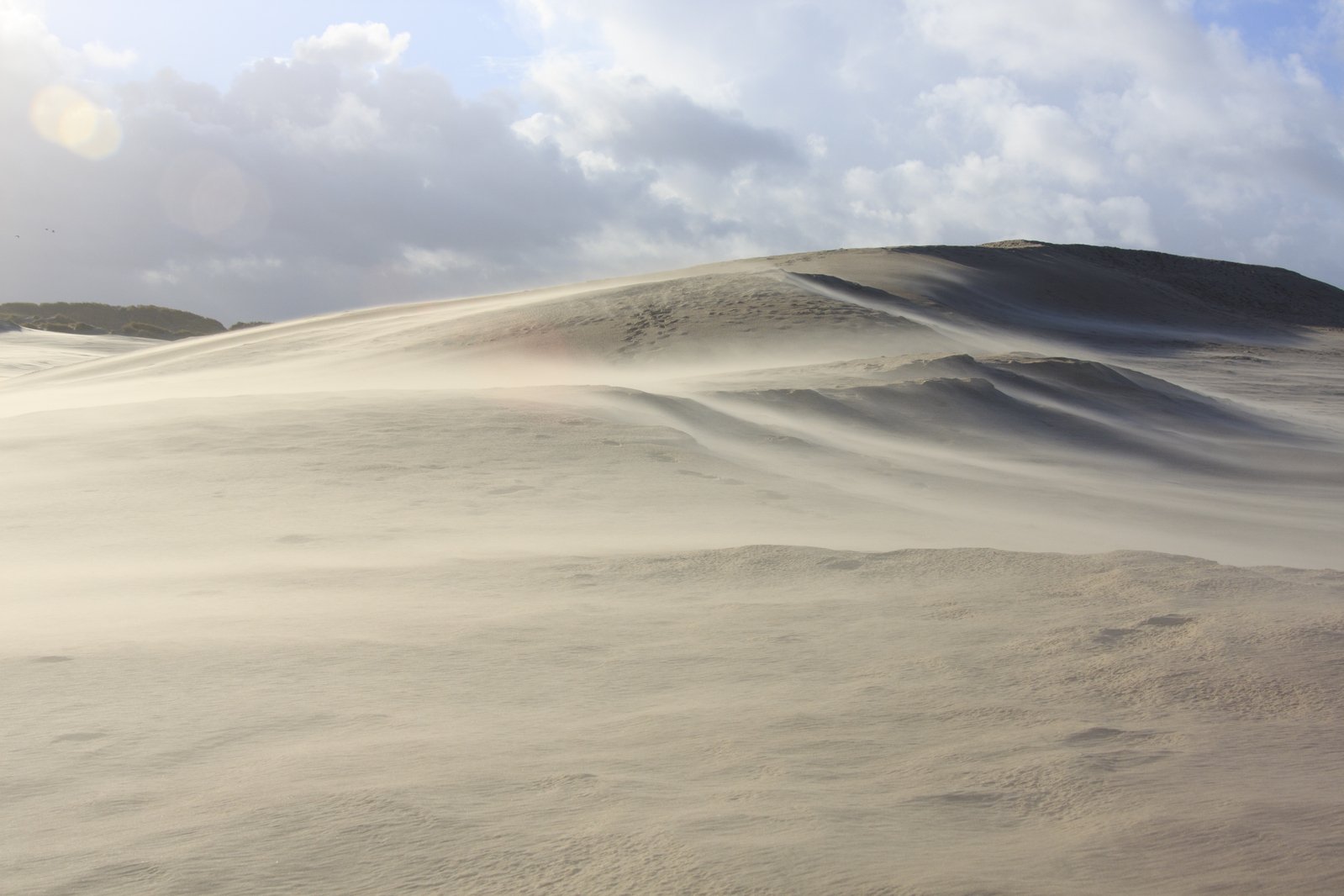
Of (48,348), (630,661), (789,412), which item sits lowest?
(630,661)

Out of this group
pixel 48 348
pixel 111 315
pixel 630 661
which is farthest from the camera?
pixel 111 315

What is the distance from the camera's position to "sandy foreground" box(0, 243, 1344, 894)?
1843mm

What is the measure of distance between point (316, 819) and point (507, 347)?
1269 cm

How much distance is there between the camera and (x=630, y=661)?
9.55ft

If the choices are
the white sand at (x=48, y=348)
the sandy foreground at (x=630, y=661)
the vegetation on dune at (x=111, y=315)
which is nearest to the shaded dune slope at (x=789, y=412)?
Result: the sandy foreground at (x=630, y=661)

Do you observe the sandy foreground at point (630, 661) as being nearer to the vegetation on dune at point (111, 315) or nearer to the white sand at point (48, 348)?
the white sand at point (48, 348)

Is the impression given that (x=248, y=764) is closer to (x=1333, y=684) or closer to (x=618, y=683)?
(x=618, y=683)

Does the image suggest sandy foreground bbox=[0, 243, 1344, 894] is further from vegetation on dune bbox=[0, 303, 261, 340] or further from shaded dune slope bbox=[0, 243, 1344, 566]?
vegetation on dune bbox=[0, 303, 261, 340]

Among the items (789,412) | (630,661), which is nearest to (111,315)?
(789,412)

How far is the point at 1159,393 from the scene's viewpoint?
12742 millimetres

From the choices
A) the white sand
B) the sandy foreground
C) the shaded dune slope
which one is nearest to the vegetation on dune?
the white sand

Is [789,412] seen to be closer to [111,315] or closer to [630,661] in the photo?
[630,661]

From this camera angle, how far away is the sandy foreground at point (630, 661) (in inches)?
72.6

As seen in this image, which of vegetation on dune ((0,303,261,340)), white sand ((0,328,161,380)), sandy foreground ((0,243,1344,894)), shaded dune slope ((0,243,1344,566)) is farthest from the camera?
vegetation on dune ((0,303,261,340))
